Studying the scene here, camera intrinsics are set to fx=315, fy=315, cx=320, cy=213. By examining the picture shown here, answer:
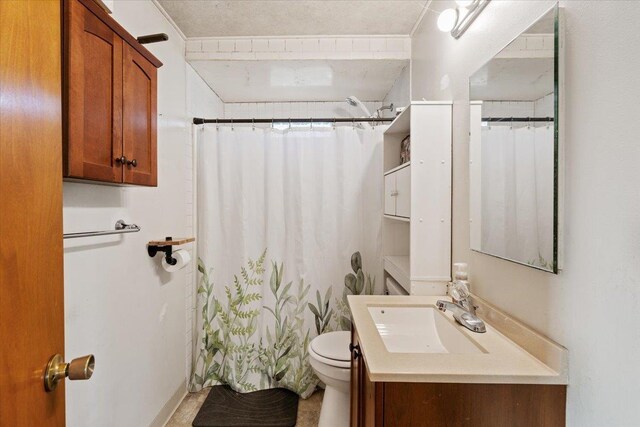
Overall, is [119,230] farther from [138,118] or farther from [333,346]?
[333,346]

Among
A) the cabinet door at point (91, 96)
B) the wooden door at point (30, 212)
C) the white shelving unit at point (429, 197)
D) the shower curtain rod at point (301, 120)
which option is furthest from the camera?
the shower curtain rod at point (301, 120)

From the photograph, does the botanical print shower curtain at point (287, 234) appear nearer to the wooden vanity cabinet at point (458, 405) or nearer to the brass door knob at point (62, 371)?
the wooden vanity cabinet at point (458, 405)

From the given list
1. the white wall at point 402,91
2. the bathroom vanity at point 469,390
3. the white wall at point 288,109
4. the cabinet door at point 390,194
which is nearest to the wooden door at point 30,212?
the bathroom vanity at point 469,390

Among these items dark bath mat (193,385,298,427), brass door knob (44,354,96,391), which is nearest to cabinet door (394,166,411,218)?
brass door knob (44,354,96,391)

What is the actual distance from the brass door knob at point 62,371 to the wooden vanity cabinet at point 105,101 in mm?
570

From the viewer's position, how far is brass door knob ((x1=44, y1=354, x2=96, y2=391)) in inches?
24.1

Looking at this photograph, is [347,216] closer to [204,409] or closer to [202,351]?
[202,351]

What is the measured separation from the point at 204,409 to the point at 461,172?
2.01 m

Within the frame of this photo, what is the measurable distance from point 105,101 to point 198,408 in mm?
1846

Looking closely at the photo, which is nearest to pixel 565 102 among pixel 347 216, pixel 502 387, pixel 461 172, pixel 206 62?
pixel 461 172

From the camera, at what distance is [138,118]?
50.5 inches

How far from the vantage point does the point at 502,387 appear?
31.6 inches

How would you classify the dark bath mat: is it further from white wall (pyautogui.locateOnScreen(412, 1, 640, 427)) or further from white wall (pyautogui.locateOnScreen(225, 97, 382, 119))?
white wall (pyautogui.locateOnScreen(225, 97, 382, 119))

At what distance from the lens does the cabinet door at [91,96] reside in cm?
94
